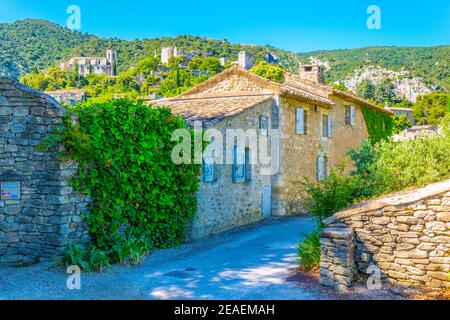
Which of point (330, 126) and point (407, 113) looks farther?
point (407, 113)

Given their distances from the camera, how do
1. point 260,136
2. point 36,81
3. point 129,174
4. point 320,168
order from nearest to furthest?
point 129,174 → point 260,136 → point 320,168 → point 36,81

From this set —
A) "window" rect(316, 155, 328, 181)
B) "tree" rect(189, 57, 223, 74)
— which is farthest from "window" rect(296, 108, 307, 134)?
"tree" rect(189, 57, 223, 74)

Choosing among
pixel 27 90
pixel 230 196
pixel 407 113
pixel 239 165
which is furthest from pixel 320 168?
pixel 407 113

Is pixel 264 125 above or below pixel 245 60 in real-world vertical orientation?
below

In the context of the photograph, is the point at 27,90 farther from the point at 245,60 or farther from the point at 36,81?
the point at 245,60

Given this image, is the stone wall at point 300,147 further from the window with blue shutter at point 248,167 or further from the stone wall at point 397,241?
the stone wall at point 397,241

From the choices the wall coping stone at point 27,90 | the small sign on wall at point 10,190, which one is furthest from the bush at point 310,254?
the small sign on wall at point 10,190

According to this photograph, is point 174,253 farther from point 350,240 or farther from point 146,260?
point 350,240

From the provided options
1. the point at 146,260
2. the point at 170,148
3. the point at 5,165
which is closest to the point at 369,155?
the point at 170,148

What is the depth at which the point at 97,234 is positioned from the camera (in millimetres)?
8484

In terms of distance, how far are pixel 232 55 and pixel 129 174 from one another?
93228 mm

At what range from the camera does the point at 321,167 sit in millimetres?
20266

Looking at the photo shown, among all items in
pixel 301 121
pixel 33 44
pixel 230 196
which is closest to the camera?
pixel 230 196
